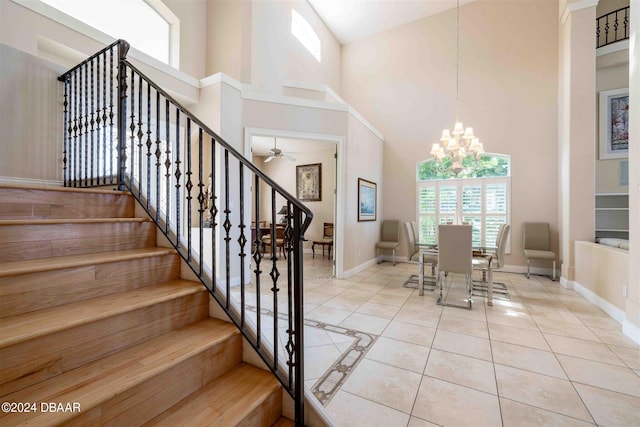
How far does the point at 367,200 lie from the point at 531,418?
14.5ft

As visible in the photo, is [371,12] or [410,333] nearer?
[410,333]

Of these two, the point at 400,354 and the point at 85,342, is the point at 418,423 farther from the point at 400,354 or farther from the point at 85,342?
the point at 85,342

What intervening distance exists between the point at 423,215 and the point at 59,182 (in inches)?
248

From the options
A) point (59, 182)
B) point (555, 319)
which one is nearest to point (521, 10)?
point (555, 319)

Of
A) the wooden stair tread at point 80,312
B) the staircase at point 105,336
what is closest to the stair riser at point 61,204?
the staircase at point 105,336

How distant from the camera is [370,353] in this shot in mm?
2307

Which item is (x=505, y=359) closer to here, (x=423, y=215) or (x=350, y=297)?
(x=350, y=297)

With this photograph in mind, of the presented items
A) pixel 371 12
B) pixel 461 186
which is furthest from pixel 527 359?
pixel 371 12

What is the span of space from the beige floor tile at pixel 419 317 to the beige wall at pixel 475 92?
3.45 metres

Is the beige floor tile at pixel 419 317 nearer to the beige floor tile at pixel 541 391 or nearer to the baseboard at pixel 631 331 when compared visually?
the beige floor tile at pixel 541 391

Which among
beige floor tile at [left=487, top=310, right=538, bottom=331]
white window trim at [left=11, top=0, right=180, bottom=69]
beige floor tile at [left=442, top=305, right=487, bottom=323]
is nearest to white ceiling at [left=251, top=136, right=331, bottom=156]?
white window trim at [left=11, top=0, right=180, bottom=69]

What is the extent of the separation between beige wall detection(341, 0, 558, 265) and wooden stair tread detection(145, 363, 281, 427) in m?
5.65

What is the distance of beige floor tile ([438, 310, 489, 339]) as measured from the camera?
2.71 m

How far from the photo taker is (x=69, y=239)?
5.09ft
